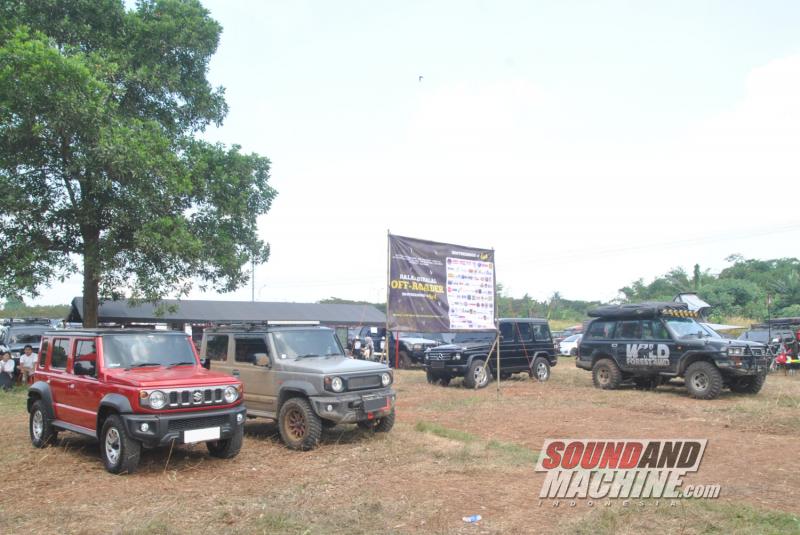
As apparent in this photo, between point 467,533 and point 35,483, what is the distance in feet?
16.8

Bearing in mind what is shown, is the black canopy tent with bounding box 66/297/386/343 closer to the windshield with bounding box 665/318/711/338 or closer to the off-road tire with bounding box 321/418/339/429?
the windshield with bounding box 665/318/711/338

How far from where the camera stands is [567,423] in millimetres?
10891

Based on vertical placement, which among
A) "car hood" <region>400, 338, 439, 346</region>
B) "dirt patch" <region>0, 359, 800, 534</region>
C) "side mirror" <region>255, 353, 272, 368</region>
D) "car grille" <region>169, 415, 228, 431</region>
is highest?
"side mirror" <region>255, 353, 272, 368</region>

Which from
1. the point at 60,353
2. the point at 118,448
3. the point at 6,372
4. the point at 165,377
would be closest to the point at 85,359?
the point at 60,353

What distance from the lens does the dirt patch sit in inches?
222

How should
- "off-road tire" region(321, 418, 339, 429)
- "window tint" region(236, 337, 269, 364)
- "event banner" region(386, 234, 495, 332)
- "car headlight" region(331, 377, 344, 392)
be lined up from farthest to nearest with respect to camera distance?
1. "event banner" region(386, 234, 495, 332)
2. "window tint" region(236, 337, 269, 364)
3. "off-road tire" region(321, 418, 339, 429)
4. "car headlight" region(331, 377, 344, 392)

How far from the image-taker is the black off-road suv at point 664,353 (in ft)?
45.0

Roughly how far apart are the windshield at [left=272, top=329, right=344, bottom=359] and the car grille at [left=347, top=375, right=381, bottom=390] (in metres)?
1.08

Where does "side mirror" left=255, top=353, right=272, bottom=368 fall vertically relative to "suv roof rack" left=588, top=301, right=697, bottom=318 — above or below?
below

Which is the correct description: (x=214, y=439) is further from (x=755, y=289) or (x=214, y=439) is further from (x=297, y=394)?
(x=755, y=289)

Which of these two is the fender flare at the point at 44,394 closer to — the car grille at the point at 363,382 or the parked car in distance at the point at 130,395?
the parked car in distance at the point at 130,395

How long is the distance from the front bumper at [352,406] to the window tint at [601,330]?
30.1 feet

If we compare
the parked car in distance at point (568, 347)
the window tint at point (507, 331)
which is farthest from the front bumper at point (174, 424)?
the parked car in distance at point (568, 347)
